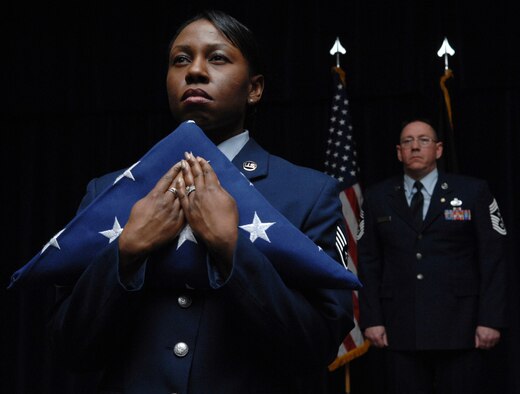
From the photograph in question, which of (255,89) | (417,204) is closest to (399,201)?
(417,204)

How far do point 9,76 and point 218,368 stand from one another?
4.65m

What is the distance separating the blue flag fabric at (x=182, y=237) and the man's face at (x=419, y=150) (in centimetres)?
268

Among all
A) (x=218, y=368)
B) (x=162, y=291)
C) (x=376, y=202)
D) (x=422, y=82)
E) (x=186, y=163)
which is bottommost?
(x=218, y=368)

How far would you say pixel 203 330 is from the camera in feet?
3.65

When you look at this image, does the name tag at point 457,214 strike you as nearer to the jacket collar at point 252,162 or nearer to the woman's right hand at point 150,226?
the jacket collar at point 252,162

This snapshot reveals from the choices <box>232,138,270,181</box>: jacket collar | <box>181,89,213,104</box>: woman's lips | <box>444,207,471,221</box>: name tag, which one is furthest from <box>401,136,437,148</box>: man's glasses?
<box>181,89,213,104</box>: woman's lips

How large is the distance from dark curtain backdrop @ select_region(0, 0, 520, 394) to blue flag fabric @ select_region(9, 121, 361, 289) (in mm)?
3603

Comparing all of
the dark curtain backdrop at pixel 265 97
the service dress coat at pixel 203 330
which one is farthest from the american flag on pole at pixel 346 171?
the service dress coat at pixel 203 330

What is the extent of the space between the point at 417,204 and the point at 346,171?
29.3 inches

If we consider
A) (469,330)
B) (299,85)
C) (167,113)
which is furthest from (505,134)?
(167,113)

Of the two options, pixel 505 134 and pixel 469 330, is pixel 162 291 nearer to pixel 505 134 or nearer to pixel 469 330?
pixel 469 330

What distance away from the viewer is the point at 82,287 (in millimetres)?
1088

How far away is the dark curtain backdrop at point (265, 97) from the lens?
458 centimetres

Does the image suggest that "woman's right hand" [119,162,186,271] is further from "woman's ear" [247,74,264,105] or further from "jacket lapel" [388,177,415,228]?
"jacket lapel" [388,177,415,228]
